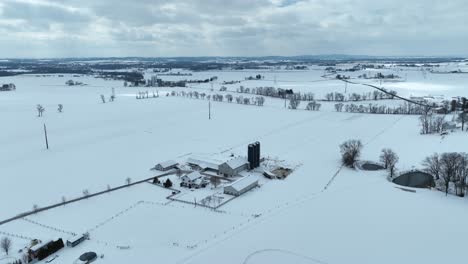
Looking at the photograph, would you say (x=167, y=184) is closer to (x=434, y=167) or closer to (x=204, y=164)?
(x=204, y=164)

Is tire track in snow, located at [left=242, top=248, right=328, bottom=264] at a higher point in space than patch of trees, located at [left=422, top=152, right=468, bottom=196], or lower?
lower

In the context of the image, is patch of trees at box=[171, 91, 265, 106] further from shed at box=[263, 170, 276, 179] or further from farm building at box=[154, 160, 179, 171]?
shed at box=[263, 170, 276, 179]

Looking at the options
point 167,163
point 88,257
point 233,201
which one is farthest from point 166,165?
point 88,257

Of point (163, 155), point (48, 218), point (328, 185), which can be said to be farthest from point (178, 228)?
point (163, 155)

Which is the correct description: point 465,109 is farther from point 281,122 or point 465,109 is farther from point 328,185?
point 328,185

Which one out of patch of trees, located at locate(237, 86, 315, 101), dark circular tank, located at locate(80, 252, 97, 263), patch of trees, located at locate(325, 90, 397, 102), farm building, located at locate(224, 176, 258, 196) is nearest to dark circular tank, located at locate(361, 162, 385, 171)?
farm building, located at locate(224, 176, 258, 196)
